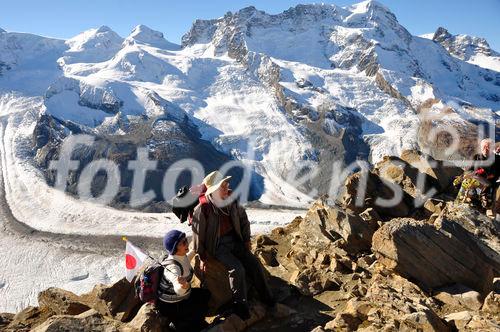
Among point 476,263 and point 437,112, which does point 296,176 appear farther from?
point 476,263

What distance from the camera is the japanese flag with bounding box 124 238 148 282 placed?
815 centimetres

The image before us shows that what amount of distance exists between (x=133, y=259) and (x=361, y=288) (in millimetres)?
4778

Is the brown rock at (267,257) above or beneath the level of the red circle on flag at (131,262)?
beneath

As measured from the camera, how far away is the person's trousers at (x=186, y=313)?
7516 millimetres

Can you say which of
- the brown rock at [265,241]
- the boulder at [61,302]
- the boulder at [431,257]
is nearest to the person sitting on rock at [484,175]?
the boulder at [431,257]

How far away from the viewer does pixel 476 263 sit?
31.2 ft

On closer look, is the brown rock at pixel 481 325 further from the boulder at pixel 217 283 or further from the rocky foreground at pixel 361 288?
the boulder at pixel 217 283

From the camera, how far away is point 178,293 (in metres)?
7.37

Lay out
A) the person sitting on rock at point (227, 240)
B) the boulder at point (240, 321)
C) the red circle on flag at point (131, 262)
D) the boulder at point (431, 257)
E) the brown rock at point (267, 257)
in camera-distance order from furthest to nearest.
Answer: the brown rock at point (267, 257) → the boulder at point (431, 257) → the red circle on flag at point (131, 262) → the person sitting on rock at point (227, 240) → the boulder at point (240, 321)

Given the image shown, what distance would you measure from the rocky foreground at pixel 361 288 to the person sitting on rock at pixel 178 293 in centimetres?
23

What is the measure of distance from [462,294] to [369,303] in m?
1.96

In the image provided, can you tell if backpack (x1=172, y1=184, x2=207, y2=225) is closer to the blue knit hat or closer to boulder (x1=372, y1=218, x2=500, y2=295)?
the blue knit hat

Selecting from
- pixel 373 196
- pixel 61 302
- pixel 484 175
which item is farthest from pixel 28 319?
pixel 484 175

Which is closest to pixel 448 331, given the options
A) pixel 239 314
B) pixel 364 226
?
pixel 239 314
